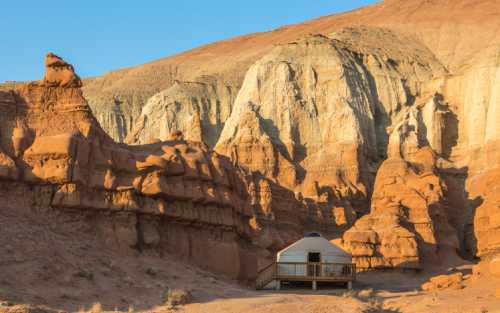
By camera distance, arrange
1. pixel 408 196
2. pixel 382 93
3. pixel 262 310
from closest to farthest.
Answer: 1. pixel 262 310
2. pixel 408 196
3. pixel 382 93

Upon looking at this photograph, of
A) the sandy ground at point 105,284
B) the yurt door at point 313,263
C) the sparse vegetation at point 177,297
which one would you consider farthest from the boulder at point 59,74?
the yurt door at point 313,263

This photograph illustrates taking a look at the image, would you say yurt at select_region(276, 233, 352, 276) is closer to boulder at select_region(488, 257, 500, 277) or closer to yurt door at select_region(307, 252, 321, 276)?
yurt door at select_region(307, 252, 321, 276)

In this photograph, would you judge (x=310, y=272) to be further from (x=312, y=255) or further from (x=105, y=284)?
(x=105, y=284)

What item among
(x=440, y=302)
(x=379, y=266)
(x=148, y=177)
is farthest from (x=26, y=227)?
(x=379, y=266)

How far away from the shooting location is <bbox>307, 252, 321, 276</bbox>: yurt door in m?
51.7

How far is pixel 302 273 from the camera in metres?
51.9

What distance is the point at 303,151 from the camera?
109 metres

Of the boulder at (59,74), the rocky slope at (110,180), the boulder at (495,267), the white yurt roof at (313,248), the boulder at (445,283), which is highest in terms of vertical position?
the boulder at (59,74)

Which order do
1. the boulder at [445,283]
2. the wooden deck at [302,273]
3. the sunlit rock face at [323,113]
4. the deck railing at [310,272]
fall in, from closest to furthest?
1. the boulder at [445,283]
2. the wooden deck at [302,273]
3. the deck railing at [310,272]
4. the sunlit rock face at [323,113]

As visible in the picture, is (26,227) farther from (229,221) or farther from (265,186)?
(265,186)

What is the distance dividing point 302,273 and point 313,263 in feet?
2.74

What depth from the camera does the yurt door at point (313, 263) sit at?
5172 centimetres

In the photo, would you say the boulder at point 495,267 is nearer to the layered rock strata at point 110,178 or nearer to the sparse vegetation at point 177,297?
the layered rock strata at point 110,178

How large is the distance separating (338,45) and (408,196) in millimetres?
47918
